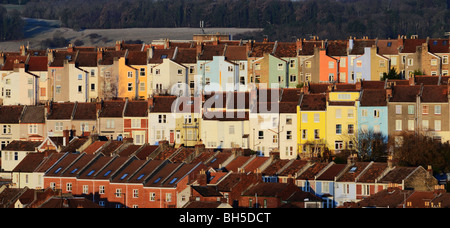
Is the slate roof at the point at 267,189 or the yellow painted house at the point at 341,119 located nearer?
the slate roof at the point at 267,189

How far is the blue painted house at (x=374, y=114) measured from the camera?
82438 mm

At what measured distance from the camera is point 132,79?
332ft

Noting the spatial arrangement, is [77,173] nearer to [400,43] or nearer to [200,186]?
[200,186]

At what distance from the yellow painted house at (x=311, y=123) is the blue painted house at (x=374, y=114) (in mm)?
2172

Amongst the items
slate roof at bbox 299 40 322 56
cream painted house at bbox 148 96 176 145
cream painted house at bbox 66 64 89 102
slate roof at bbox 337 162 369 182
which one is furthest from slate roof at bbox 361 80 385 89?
cream painted house at bbox 66 64 89 102

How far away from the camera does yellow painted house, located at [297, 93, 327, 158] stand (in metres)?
83.4

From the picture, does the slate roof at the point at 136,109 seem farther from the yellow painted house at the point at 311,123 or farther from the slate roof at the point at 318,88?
the yellow painted house at the point at 311,123

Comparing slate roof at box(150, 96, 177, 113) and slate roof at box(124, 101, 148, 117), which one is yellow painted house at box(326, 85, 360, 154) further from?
slate roof at box(124, 101, 148, 117)

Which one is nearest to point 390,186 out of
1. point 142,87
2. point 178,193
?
point 178,193

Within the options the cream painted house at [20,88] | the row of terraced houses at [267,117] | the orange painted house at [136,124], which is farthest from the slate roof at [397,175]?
the cream painted house at [20,88]

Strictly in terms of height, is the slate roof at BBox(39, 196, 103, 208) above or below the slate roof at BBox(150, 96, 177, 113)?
below

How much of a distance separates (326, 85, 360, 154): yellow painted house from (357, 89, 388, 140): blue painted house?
36cm

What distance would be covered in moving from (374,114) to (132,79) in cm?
2374
